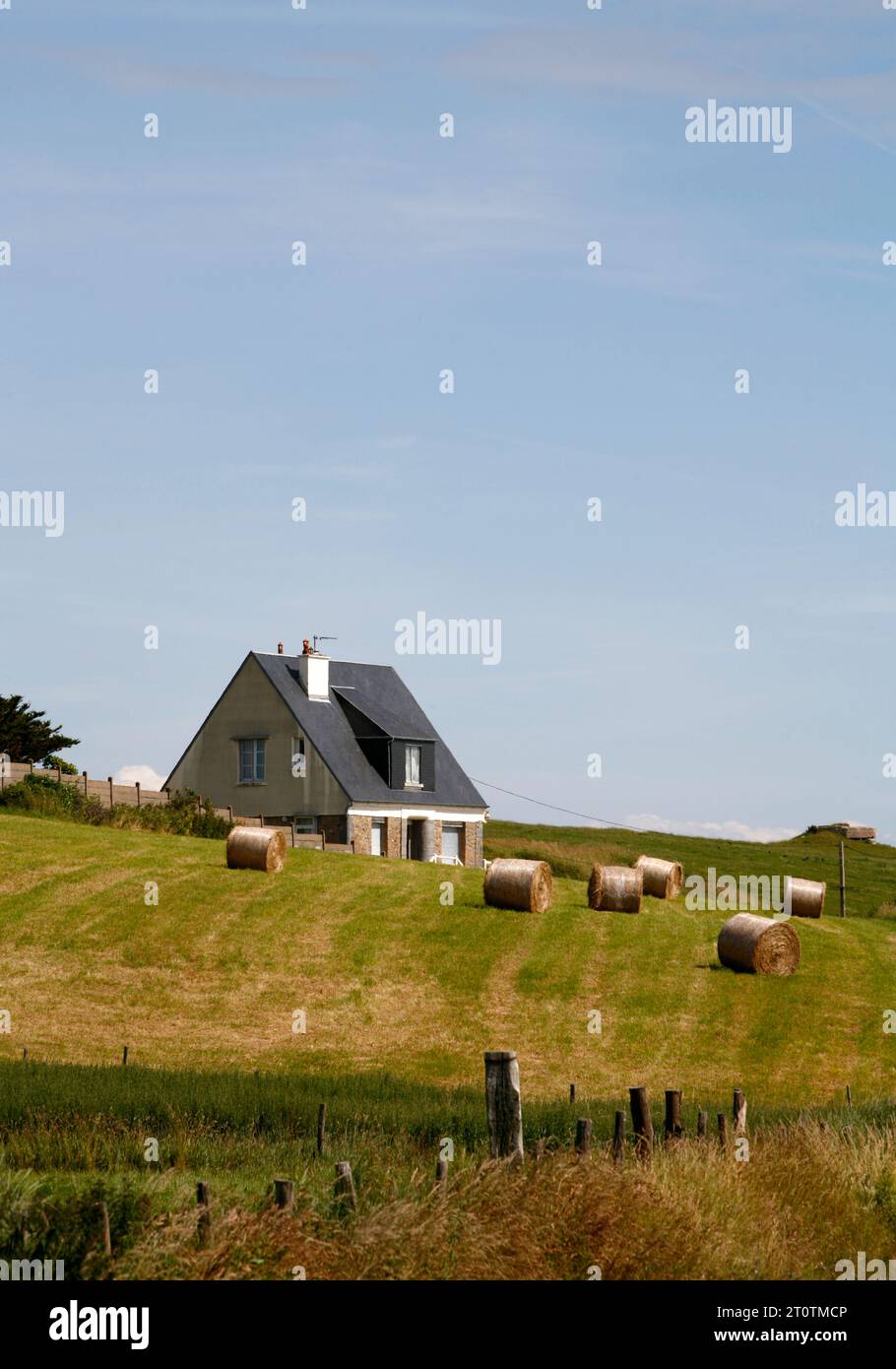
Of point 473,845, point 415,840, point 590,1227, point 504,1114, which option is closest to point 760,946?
point 504,1114

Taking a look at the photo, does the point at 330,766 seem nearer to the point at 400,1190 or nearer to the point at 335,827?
the point at 335,827

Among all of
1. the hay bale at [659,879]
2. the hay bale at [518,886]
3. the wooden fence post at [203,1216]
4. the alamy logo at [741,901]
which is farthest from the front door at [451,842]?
the wooden fence post at [203,1216]

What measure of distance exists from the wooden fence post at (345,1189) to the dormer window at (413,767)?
1829 inches

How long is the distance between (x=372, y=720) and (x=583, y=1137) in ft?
148

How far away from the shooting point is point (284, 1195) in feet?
39.6

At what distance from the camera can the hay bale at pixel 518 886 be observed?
39.0m

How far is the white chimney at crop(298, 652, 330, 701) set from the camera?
6016 cm

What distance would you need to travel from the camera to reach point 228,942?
34875 millimetres

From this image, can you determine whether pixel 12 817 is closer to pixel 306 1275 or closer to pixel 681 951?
pixel 681 951

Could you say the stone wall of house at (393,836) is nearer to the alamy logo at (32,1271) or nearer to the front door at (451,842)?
the front door at (451,842)
